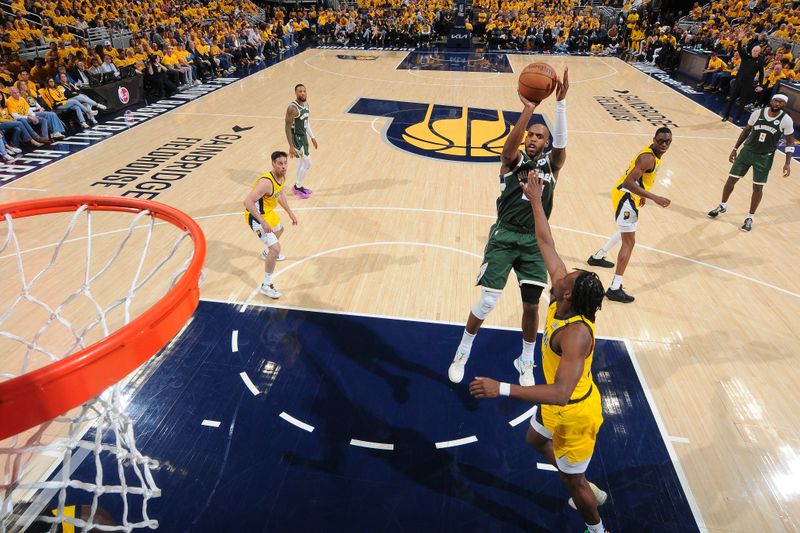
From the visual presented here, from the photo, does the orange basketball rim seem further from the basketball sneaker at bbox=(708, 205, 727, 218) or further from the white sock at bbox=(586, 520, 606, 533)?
the basketball sneaker at bbox=(708, 205, 727, 218)

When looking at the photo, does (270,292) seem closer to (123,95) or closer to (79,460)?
(79,460)

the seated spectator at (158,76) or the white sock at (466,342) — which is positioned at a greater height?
the seated spectator at (158,76)

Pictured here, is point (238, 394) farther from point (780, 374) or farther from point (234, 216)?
point (780, 374)

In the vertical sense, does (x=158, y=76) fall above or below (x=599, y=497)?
above

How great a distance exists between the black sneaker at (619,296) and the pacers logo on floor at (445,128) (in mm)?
4564

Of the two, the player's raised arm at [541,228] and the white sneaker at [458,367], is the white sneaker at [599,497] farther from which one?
the player's raised arm at [541,228]

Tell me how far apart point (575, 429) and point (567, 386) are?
566 millimetres

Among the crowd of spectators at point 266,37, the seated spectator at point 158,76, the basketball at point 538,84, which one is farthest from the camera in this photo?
the seated spectator at point 158,76

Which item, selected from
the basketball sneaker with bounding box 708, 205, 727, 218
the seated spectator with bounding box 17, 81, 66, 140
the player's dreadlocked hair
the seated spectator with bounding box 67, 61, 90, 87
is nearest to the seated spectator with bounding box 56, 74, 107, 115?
the seated spectator with bounding box 67, 61, 90, 87

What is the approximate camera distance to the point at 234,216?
23.2 feet

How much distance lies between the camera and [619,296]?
209 inches


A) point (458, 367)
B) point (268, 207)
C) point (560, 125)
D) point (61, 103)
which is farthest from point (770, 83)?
point (61, 103)

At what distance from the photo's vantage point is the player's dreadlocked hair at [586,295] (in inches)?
96.9

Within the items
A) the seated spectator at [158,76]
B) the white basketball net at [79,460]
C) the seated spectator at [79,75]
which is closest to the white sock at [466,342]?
the white basketball net at [79,460]
